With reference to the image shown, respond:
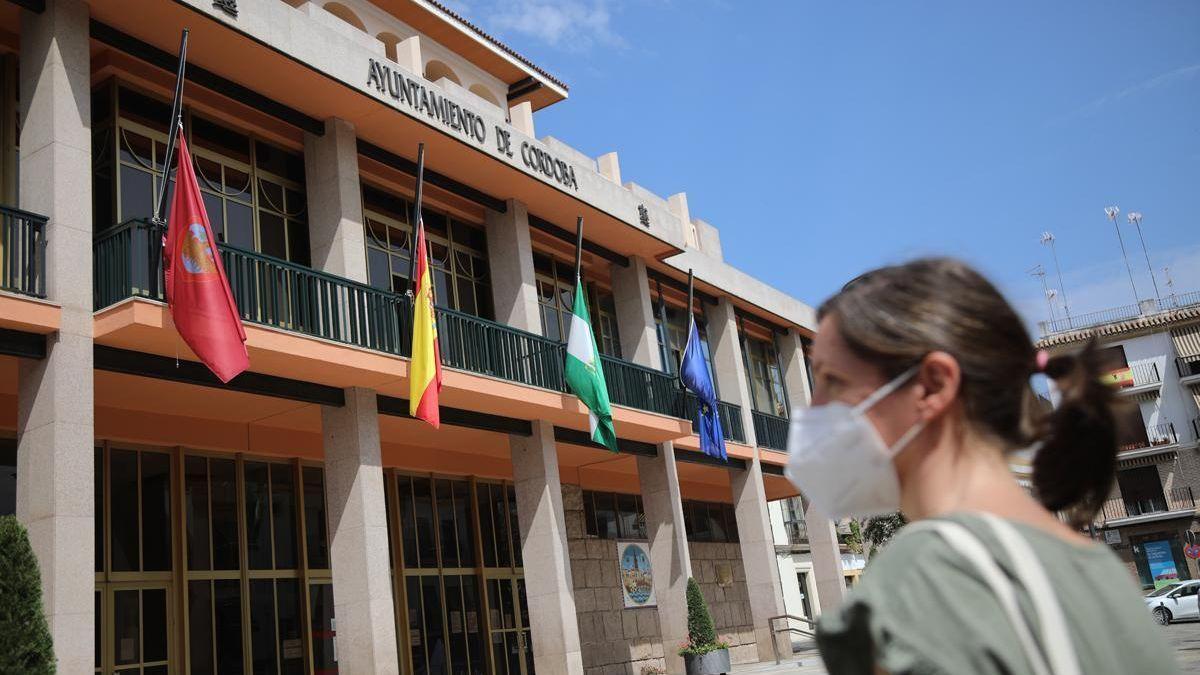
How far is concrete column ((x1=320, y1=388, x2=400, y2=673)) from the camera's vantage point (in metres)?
13.6

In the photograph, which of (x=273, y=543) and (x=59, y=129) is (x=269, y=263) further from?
(x=273, y=543)

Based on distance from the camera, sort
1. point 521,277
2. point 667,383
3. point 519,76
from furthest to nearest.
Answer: point 519,76 < point 667,383 < point 521,277

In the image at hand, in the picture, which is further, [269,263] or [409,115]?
[409,115]

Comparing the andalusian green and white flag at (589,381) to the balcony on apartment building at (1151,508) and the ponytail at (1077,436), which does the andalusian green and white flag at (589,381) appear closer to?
the ponytail at (1077,436)

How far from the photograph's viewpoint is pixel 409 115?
1551 centimetres

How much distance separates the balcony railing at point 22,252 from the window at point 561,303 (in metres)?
10.5

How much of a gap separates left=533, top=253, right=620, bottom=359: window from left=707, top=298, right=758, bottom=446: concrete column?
3425mm

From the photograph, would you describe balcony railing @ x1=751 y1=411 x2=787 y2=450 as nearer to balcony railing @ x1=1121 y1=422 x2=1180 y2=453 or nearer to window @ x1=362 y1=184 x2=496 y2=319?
window @ x1=362 y1=184 x2=496 y2=319

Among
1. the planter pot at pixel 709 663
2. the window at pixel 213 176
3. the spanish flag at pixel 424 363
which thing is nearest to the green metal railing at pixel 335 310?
the spanish flag at pixel 424 363

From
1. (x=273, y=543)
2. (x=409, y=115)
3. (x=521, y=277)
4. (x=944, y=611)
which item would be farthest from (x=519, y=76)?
(x=944, y=611)

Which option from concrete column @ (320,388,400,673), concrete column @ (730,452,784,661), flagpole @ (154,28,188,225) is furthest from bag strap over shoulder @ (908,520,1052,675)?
concrete column @ (730,452,784,661)

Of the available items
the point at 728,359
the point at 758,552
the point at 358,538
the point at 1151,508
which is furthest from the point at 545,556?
the point at 1151,508

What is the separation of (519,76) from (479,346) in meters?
9.67

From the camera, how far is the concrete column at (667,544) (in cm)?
2073
